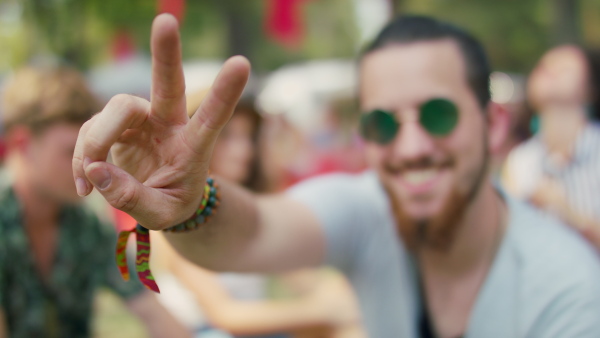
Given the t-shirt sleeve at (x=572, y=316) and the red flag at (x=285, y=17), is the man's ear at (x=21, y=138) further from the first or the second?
the red flag at (x=285, y=17)

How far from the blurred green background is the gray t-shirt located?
278 cm

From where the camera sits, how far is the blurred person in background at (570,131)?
3.19m

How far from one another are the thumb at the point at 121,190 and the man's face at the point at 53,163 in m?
1.39

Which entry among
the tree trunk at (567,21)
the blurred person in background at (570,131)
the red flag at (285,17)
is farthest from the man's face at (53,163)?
the tree trunk at (567,21)

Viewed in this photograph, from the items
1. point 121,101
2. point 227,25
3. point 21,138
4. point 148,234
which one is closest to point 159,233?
point 148,234

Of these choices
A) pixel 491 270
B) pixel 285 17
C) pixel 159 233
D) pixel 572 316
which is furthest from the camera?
pixel 285 17

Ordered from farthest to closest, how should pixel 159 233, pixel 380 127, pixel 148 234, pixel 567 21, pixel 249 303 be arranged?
pixel 567 21 < pixel 249 303 < pixel 380 127 < pixel 159 233 < pixel 148 234

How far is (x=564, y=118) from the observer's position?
129 inches

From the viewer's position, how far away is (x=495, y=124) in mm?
1895

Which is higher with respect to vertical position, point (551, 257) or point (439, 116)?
Result: point (439, 116)

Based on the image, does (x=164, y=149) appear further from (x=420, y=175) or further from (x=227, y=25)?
(x=227, y=25)

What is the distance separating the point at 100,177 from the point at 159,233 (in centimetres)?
39

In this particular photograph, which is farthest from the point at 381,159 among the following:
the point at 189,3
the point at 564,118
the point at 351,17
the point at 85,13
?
the point at 351,17

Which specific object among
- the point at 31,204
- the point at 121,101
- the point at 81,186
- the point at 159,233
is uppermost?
the point at 121,101
